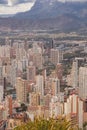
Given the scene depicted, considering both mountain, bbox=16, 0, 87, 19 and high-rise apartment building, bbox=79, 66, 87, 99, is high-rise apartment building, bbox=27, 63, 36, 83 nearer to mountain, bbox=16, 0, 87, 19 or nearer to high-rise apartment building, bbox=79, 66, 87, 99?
high-rise apartment building, bbox=79, 66, 87, 99

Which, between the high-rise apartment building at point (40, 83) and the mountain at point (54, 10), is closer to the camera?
the high-rise apartment building at point (40, 83)

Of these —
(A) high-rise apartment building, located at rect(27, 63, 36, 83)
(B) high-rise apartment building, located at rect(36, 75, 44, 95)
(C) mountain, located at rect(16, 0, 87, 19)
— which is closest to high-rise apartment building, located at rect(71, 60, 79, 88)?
(B) high-rise apartment building, located at rect(36, 75, 44, 95)

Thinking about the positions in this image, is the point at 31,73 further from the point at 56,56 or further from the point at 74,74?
the point at 56,56

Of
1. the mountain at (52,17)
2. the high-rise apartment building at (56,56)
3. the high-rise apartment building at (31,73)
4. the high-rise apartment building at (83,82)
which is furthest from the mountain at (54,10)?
the high-rise apartment building at (83,82)

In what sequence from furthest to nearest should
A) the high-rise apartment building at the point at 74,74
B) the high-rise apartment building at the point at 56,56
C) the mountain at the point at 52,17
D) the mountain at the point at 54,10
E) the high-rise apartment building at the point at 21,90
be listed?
the mountain at the point at 54,10 < the mountain at the point at 52,17 < the high-rise apartment building at the point at 56,56 < the high-rise apartment building at the point at 74,74 < the high-rise apartment building at the point at 21,90

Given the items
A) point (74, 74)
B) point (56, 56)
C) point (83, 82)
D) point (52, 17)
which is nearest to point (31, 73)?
point (74, 74)

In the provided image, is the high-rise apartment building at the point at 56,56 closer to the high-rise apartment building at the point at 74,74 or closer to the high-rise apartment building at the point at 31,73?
the high-rise apartment building at the point at 31,73

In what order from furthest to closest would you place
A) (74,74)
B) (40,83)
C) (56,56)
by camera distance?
1. (56,56)
2. (74,74)
3. (40,83)

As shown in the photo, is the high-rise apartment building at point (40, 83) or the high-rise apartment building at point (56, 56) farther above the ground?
the high-rise apartment building at point (56, 56)

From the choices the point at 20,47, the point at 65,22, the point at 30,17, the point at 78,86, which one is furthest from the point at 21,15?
the point at 78,86

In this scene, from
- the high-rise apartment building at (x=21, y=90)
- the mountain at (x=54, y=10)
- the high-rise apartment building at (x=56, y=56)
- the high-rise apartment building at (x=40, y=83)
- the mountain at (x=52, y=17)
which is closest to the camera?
the high-rise apartment building at (x=21, y=90)
